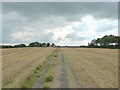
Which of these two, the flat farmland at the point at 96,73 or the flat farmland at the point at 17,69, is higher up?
the flat farmland at the point at 17,69

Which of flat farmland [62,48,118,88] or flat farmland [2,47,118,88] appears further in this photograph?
flat farmland [62,48,118,88]

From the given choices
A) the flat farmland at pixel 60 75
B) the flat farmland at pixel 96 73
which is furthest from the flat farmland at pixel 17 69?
the flat farmland at pixel 96 73

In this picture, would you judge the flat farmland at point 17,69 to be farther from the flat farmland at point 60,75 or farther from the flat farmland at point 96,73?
the flat farmland at point 96,73

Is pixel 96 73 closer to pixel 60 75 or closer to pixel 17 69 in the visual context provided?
pixel 60 75

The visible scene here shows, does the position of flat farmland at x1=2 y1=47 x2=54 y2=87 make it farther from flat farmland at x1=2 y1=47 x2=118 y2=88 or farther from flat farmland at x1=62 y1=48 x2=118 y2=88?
flat farmland at x1=62 y1=48 x2=118 y2=88

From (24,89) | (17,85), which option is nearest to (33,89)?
(24,89)

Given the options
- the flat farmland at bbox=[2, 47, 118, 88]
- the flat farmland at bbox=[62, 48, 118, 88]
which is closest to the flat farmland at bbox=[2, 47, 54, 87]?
the flat farmland at bbox=[2, 47, 118, 88]

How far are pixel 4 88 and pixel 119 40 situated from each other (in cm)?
10665

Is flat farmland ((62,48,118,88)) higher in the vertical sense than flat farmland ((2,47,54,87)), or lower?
lower

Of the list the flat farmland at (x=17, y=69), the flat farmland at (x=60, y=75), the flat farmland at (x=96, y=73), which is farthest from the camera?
the flat farmland at (x=17, y=69)

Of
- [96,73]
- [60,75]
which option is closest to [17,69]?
[60,75]

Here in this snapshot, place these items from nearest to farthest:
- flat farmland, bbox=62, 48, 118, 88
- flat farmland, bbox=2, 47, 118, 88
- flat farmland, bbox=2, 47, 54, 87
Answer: flat farmland, bbox=2, 47, 118, 88
flat farmland, bbox=62, 48, 118, 88
flat farmland, bbox=2, 47, 54, 87

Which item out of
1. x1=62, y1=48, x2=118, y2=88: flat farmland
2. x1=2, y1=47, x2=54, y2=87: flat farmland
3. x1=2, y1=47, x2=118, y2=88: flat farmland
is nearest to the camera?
x1=2, y1=47, x2=118, y2=88: flat farmland

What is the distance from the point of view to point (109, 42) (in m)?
111
